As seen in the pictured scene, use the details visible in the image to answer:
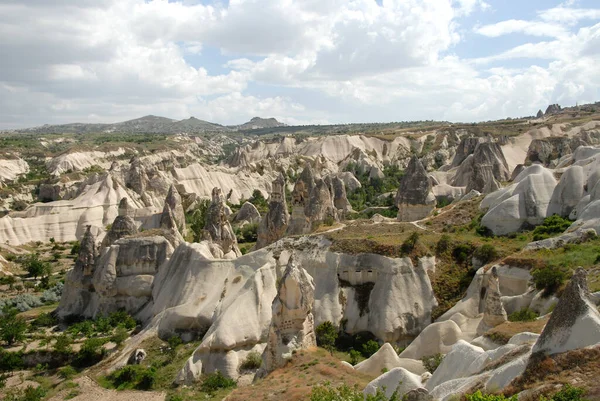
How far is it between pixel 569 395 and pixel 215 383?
1733 centimetres

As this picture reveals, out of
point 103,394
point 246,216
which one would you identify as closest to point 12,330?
point 103,394

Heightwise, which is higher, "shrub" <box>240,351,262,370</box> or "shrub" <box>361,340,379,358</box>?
"shrub" <box>361,340,379,358</box>

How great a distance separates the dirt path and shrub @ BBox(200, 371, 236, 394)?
6.17ft

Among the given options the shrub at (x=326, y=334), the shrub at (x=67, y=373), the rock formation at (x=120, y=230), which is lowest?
the shrub at (x=67, y=373)

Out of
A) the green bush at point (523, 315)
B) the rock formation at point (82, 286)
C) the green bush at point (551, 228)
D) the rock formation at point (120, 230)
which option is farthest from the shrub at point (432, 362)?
the rock formation at point (120, 230)

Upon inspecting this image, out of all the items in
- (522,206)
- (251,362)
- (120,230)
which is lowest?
(251,362)

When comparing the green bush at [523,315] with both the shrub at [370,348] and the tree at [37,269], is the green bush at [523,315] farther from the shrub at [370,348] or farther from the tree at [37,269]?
the tree at [37,269]

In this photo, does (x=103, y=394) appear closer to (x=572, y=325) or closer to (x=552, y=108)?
(x=572, y=325)

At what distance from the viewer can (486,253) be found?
27.9 meters

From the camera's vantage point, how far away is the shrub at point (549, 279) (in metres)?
21.7

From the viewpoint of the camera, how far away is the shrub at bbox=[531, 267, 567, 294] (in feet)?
71.2

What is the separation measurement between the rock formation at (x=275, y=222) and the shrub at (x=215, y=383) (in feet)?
64.9

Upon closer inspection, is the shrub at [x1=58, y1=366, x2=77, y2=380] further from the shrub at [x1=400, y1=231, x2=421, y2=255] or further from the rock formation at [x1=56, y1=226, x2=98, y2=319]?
the shrub at [x1=400, y1=231, x2=421, y2=255]

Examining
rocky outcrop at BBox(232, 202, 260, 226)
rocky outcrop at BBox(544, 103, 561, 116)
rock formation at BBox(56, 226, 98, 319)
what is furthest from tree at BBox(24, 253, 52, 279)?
rocky outcrop at BBox(544, 103, 561, 116)
